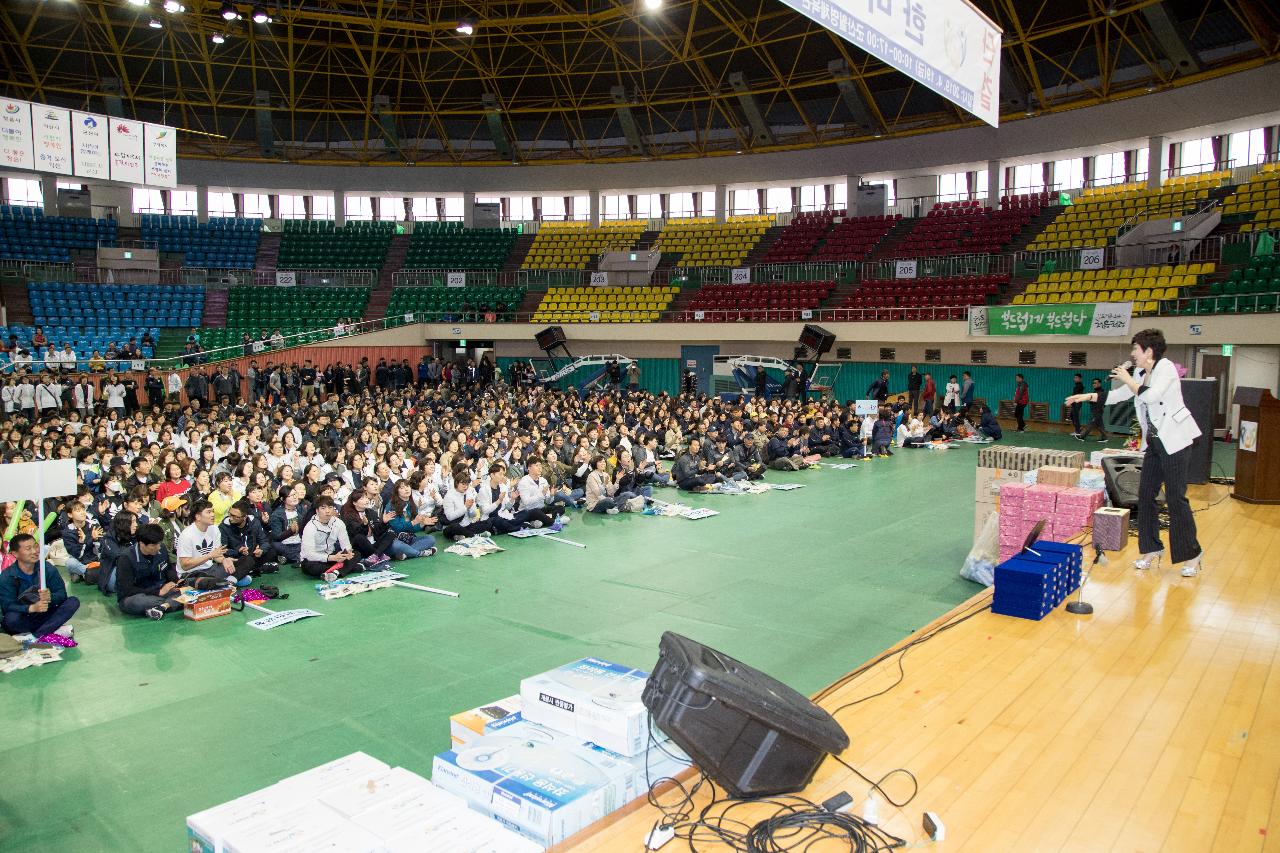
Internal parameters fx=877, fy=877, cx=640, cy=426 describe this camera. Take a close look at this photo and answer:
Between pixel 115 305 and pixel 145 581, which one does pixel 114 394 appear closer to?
pixel 115 305

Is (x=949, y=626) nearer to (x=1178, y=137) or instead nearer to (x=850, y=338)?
(x=850, y=338)

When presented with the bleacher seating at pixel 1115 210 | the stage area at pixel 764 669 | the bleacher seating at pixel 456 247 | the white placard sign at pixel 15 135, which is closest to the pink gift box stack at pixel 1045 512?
the stage area at pixel 764 669

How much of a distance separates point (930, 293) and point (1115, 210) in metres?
6.15

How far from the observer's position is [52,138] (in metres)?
14.0

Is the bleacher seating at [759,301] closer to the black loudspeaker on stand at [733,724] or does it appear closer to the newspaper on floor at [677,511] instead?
the newspaper on floor at [677,511]

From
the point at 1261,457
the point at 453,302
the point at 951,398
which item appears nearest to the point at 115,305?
the point at 453,302

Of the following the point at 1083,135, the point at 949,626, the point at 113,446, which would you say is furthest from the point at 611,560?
the point at 1083,135

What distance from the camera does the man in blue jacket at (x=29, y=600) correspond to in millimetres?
6977

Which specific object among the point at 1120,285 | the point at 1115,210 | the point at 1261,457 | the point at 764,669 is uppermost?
the point at 1115,210

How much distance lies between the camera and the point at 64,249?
32.2 metres

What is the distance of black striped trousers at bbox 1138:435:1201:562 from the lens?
6.93 metres

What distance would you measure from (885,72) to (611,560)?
24.9 m

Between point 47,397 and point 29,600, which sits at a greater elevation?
point 47,397

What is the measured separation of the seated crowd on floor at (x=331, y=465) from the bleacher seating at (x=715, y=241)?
11722 millimetres
